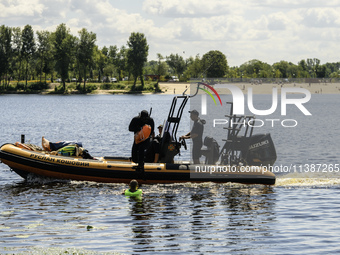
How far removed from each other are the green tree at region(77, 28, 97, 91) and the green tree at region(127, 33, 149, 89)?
10927 mm

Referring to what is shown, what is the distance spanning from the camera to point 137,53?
12412 centimetres

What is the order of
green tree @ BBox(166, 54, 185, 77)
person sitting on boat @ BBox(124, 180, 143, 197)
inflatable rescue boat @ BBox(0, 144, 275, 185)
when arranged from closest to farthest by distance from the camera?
person sitting on boat @ BBox(124, 180, 143, 197) → inflatable rescue boat @ BBox(0, 144, 275, 185) → green tree @ BBox(166, 54, 185, 77)

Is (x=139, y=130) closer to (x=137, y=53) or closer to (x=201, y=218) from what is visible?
(x=201, y=218)

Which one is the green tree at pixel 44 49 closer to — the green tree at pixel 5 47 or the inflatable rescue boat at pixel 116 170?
the green tree at pixel 5 47

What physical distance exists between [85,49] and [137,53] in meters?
14.8

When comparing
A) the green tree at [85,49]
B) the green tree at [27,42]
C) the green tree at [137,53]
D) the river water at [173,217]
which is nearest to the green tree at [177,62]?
the green tree at [137,53]

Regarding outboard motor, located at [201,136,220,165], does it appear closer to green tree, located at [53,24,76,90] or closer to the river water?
the river water

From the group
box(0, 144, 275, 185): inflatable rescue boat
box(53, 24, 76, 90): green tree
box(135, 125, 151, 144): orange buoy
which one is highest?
box(53, 24, 76, 90): green tree

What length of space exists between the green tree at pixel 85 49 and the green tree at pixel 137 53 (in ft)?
35.8

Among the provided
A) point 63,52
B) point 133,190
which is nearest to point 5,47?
point 63,52

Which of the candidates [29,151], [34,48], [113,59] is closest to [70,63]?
[34,48]

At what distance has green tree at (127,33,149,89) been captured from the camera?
12181cm

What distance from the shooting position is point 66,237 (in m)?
11.0

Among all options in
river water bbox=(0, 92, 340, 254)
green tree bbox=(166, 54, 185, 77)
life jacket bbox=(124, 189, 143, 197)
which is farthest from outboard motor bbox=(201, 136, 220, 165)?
green tree bbox=(166, 54, 185, 77)
